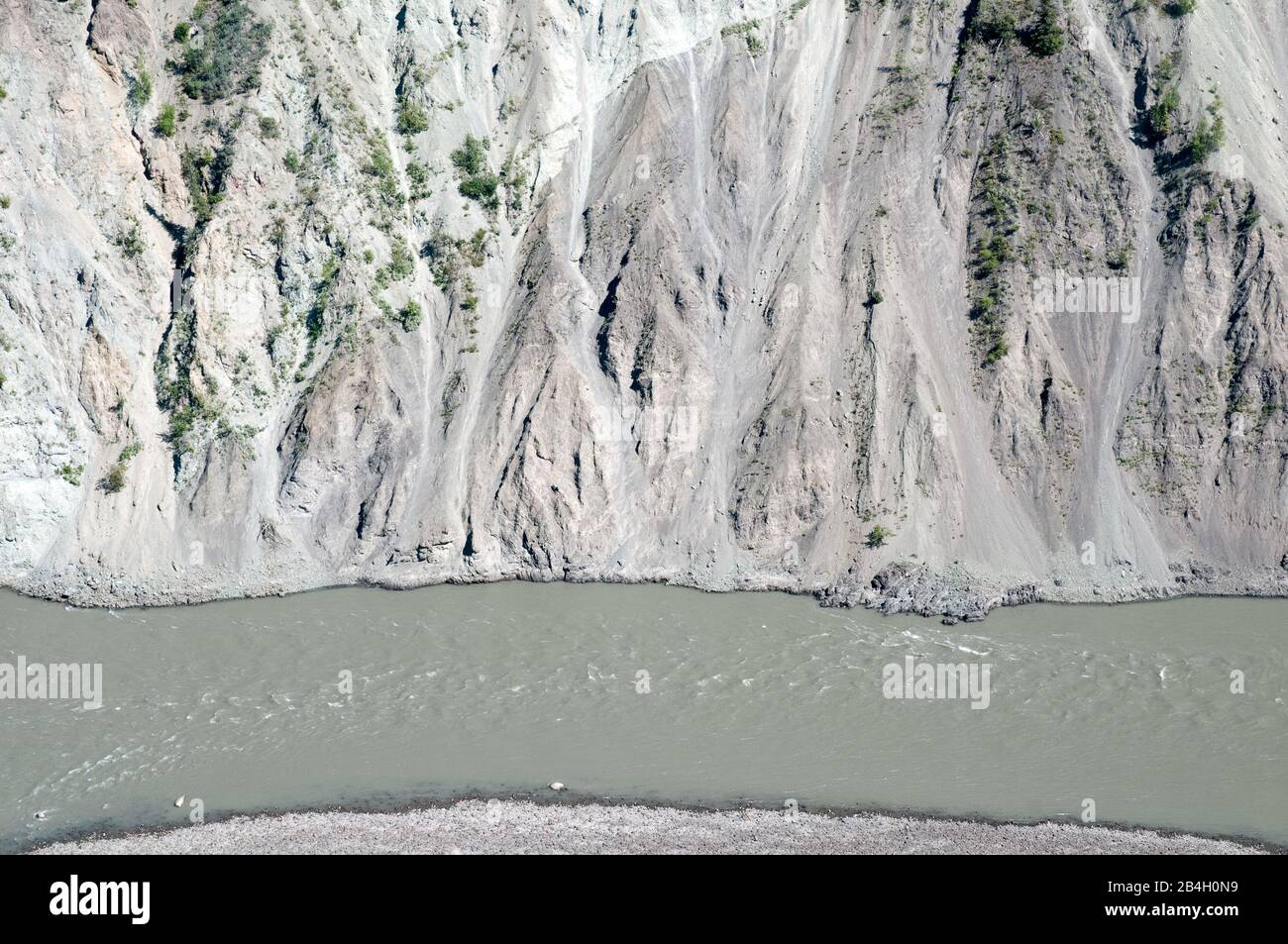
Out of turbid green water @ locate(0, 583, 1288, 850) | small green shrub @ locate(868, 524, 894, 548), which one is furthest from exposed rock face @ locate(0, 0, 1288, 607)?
turbid green water @ locate(0, 583, 1288, 850)

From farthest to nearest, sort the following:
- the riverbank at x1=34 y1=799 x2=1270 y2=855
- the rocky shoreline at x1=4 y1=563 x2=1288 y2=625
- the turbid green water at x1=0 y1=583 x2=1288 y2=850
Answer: the rocky shoreline at x1=4 y1=563 x2=1288 y2=625
the turbid green water at x1=0 y1=583 x2=1288 y2=850
the riverbank at x1=34 y1=799 x2=1270 y2=855

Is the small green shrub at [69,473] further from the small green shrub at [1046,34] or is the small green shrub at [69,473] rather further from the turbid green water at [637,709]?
the small green shrub at [1046,34]

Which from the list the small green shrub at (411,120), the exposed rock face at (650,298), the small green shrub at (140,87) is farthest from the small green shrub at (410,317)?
the small green shrub at (140,87)

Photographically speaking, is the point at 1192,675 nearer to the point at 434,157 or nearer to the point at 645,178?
the point at 645,178

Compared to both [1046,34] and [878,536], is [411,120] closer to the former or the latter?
[878,536]

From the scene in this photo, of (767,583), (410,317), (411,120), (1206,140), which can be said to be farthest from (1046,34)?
(410,317)

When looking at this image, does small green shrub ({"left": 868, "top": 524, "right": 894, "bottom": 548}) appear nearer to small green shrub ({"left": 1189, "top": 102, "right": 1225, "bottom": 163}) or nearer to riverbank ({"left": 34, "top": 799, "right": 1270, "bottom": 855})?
riverbank ({"left": 34, "top": 799, "right": 1270, "bottom": 855})
